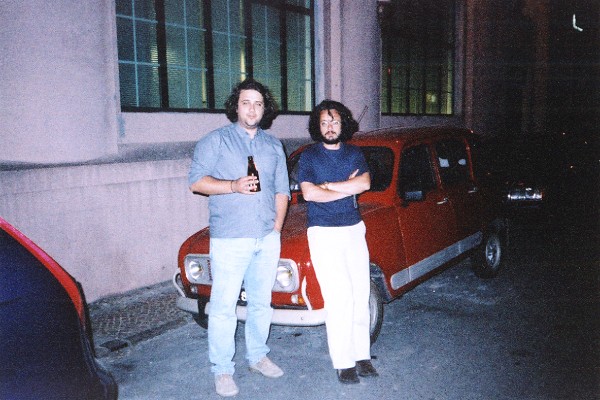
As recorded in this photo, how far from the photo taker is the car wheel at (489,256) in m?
6.47

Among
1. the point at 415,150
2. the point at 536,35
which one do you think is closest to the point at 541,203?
the point at 415,150

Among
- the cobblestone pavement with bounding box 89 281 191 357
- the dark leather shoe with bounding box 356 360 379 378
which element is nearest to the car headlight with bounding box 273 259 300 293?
the dark leather shoe with bounding box 356 360 379 378

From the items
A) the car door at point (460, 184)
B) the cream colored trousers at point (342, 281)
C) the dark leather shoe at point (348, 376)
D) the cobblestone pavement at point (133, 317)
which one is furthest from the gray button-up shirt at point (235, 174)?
the car door at point (460, 184)

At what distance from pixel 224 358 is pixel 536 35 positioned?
19182 mm

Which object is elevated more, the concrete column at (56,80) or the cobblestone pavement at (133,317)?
the concrete column at (56,80)

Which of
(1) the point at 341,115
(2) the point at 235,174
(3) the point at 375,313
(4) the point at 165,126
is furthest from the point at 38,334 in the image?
(4) the point at 165,126

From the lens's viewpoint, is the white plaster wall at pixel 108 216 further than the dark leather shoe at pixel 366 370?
Yes

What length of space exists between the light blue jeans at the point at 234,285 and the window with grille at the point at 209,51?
3889 mm

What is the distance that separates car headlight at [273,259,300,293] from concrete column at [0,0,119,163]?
310 cm

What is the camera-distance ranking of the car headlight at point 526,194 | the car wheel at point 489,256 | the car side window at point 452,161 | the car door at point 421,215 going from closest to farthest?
the car door at point 421,215
the car side window at point 452,161
the car wheel at point 489,256
the car headlight at point 526,194

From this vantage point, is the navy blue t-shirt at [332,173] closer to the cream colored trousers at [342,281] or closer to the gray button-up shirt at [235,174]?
the cream colored trousers at [342,281]

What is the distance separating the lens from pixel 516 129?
18344 millimetres

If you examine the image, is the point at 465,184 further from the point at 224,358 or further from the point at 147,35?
the point at 147,35

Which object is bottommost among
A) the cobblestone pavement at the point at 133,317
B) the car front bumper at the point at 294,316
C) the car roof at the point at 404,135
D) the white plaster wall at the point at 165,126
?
the cobblestone pavement at the point at 133,317
